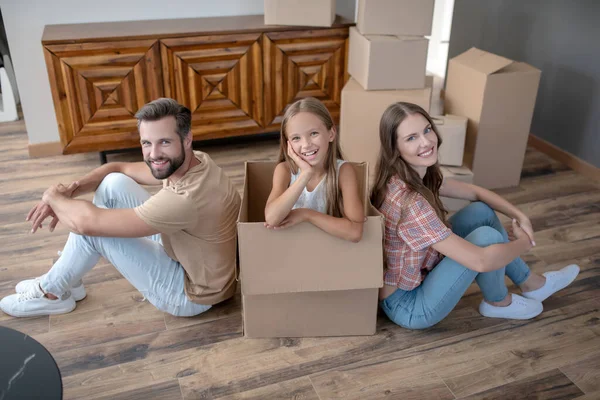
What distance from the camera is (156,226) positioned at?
168 cm

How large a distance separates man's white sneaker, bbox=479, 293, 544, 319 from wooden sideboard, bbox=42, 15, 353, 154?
5.60 ft

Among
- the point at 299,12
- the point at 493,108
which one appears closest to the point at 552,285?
the point at 493,108

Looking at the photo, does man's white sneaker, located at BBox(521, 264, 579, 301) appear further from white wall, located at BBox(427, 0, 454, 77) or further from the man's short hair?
white wall, located at BBox(427, 0, 454, 77)

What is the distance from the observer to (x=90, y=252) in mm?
1839

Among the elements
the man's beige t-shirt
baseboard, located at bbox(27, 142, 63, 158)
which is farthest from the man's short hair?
baseboard, located at bbox(27, 142, 63, 158)

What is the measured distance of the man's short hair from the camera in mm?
1690

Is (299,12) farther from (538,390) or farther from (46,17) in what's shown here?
(538,390)

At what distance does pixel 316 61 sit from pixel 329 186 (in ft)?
5.24

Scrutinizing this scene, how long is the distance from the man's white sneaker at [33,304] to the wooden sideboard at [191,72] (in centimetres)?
119

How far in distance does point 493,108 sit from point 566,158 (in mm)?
787

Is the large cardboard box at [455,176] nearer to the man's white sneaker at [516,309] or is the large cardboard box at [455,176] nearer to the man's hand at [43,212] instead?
the man's white sneaker at [516,309]

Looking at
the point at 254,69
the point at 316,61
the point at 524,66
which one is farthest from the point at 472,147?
the point at 254,69

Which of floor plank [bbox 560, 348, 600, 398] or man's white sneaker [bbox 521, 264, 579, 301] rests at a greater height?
man's white sneaker [bbox 521, 264, 579, 301]

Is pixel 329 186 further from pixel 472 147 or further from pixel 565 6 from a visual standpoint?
pixel 565 6
